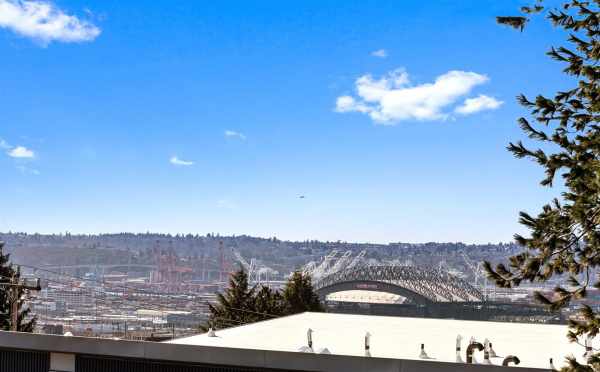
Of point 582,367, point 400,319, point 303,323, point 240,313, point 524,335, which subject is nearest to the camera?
point 582,367

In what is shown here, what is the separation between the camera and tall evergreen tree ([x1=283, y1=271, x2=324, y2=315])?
58.7 metres

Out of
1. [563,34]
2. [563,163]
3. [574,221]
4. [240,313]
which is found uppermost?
[563,34]

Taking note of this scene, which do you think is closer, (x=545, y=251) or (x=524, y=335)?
(x=545, y=251)

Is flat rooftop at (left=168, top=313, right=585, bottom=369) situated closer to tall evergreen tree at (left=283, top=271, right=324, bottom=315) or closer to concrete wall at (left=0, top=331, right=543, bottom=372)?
concrete wall at (left=0, top=331, right=543, bottom=372)

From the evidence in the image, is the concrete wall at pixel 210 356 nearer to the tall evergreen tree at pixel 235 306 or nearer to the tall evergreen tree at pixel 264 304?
the tall evergreen tree at pixel 264 304

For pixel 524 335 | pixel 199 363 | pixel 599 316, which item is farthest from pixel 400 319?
pixel 599 316

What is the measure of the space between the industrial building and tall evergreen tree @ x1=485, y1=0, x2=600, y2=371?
1.78 meters

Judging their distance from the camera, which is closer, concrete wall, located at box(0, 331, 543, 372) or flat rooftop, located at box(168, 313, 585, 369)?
concrete wall, located at box(0, 331, 543, 372)

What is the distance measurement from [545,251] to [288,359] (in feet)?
14.0

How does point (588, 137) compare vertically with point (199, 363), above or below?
above

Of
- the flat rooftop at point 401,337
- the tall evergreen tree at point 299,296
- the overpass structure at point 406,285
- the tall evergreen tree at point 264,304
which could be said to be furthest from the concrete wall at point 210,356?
the overpass structure at point 406,285

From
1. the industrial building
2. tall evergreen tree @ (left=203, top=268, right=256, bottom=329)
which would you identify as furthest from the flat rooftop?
tall evergreen tree @ (left=203, top=268, right=256, bottom=329)

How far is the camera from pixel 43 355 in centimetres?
1273

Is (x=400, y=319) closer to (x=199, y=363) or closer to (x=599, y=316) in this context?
(x=199, y=363)
